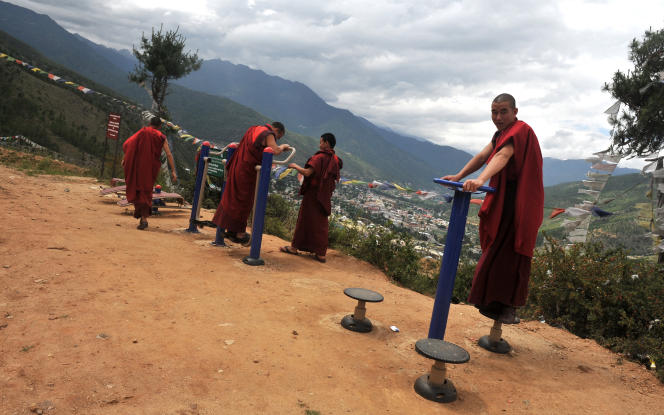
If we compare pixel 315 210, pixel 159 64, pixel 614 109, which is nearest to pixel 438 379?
pixel 315 210

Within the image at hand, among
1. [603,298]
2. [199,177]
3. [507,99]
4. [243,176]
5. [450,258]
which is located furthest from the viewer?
[199,177]

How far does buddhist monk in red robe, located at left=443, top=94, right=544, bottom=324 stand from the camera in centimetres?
317

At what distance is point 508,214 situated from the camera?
3.29 m

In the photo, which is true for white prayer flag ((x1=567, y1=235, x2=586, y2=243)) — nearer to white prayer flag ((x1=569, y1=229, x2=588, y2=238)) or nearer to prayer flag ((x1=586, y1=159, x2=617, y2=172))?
white prayer flag ((x1=569, y1=229, x2=588, y2=238))

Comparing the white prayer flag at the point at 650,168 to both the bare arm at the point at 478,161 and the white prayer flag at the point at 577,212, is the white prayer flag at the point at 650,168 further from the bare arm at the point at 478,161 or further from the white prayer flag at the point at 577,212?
the bare arm at the point at 478,161

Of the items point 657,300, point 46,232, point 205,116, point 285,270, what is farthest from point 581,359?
point 205,116

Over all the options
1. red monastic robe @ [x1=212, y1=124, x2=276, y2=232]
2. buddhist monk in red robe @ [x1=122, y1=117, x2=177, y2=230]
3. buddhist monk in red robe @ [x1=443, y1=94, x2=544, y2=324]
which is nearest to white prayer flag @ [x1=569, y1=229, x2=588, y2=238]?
buddhist monk in red robe @ [x1=443, y1=94, x2=544, y2=324]

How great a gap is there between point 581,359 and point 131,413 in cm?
386

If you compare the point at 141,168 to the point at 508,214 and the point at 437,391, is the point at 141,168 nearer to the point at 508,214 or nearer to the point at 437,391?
the point at 508,214

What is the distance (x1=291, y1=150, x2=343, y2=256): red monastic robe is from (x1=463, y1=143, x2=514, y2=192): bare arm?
10.9 ft

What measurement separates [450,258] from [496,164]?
0.86m

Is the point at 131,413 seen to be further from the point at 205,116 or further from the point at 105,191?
the point at 205,116

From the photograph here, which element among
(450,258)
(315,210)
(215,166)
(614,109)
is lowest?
(315,210)

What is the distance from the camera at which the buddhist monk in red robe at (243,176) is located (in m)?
5.73
